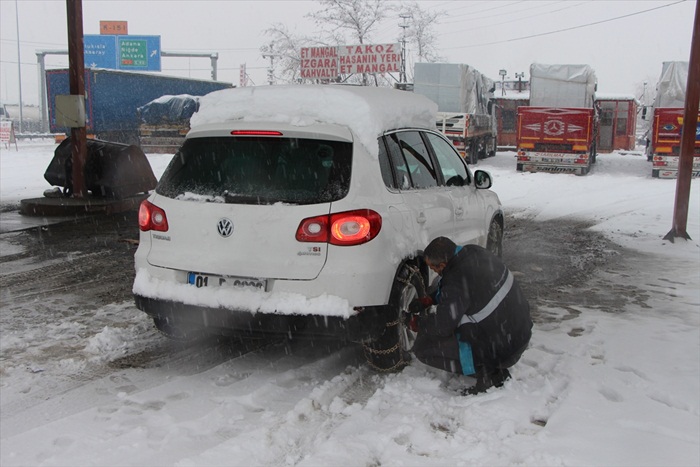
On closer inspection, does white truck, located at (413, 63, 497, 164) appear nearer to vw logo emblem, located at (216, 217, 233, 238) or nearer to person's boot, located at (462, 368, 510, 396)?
person's boot, located at (462, 368, 510, 396)

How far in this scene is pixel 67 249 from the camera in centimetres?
889

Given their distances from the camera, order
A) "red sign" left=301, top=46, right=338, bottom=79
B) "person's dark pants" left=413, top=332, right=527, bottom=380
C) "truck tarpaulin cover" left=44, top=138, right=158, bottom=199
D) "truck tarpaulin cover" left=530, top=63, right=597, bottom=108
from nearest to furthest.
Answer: "person's dark pants" left=413, top=332, right=527, bottom=380
"truck tarpaulin cover" left=44, top=138, right=158, bottom=199
"truck tarpaulin cover" left=530, top=63, right=597, bottom=108
"red sign" left=301, top=46, right=338, bottom=79

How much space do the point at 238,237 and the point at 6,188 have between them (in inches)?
579

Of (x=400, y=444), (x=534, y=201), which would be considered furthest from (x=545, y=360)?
(x=534, y=201)

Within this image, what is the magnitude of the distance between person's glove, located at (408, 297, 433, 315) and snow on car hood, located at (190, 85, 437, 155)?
3.52ft

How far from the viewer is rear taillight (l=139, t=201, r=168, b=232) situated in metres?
4.48

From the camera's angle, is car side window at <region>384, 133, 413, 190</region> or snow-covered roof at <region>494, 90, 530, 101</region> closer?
car side window at <region>384, 133, 413, 190</region>

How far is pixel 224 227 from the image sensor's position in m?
4.23

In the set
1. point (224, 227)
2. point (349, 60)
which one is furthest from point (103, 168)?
point (349, 60)

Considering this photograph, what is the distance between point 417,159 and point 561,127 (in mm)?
19181

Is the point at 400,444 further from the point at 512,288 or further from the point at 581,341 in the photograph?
the point at 581,341

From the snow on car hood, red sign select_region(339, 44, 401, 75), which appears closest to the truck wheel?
the snow on car hood

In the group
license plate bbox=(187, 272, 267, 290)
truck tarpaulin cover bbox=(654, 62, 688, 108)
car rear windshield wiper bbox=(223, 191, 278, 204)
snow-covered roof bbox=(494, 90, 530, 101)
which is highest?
snow-covered roof bbox=(494, 90, 530, 101)

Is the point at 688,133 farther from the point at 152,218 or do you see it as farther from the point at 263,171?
the point at 152,218
